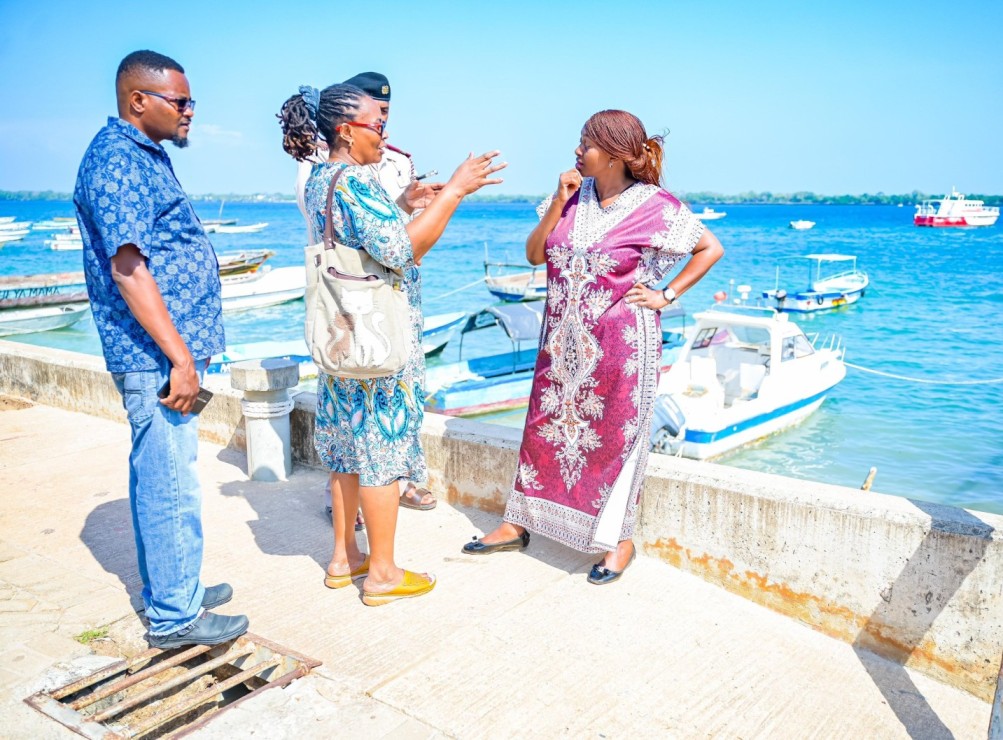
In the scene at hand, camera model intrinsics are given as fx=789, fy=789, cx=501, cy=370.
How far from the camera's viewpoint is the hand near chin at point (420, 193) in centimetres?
347

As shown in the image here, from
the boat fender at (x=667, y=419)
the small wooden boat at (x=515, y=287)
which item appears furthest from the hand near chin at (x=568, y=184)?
the small wooden boat at (x=515, y=287)

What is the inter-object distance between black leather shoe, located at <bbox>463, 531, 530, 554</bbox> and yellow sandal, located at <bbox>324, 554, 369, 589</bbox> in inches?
21.4

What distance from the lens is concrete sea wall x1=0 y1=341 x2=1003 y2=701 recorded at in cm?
291

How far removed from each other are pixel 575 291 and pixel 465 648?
1577 millimetres

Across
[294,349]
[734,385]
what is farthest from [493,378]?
[734,385]

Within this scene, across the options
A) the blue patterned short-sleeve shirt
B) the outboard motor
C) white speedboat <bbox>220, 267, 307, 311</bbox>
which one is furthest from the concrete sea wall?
white speedboat <bbox>220, 267, 307, 311</bbox>

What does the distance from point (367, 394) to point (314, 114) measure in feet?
3.71

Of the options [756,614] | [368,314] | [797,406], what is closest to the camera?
[368,314]

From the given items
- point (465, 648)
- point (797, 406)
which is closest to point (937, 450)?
point (797, 406)

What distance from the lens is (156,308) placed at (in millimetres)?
2648

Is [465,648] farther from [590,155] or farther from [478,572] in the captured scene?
[590,155]

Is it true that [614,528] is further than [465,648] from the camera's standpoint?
Yes

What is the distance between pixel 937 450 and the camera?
13422 millimetres

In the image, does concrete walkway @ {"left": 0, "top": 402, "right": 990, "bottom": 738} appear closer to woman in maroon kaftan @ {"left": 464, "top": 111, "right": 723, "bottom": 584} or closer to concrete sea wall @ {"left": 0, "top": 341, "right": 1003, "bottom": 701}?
concrete sea wall @ {"left": 0, "top": 341, "right": 1003, "bottom": 701}
